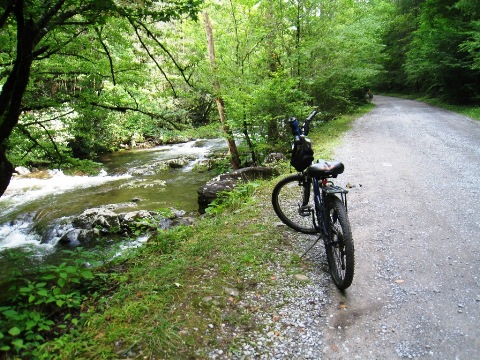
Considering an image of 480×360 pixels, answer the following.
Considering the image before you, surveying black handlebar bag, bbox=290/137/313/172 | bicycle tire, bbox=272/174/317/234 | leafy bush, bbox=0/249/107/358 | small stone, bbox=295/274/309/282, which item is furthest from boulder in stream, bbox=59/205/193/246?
small stone, bbox=295/274/309/282

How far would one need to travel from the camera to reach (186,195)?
10.5 meters

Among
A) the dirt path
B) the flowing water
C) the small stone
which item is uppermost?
the small stone

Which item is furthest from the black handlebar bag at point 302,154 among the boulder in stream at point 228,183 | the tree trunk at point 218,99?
the tree trunk at point 218,99

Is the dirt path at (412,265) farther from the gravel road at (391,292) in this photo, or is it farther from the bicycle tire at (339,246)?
the bicycle tire at (339,246)

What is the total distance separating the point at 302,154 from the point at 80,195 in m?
10.3

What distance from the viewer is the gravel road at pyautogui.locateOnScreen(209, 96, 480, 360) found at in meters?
2.42

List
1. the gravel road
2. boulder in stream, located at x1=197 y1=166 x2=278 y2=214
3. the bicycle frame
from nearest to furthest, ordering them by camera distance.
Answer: the gravel road, the bicycle frame, boulder in stream, located at x1=197 y1=166 x2=278 y2=214

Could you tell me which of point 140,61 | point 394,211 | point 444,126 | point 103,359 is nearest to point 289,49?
point 444,126

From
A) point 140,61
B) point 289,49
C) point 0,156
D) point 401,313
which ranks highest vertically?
point 289,49

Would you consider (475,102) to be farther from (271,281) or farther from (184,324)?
(184,324)

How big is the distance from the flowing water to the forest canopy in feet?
5.36

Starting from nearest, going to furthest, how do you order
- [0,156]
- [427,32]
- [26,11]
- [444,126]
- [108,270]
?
1. [26,11]
2. [0,156]
3. [108,270]
4. [444,126]
5. [427,32]

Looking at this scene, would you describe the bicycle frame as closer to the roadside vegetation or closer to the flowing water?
the roadside vegetation

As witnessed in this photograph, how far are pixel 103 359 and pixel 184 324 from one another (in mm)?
665
